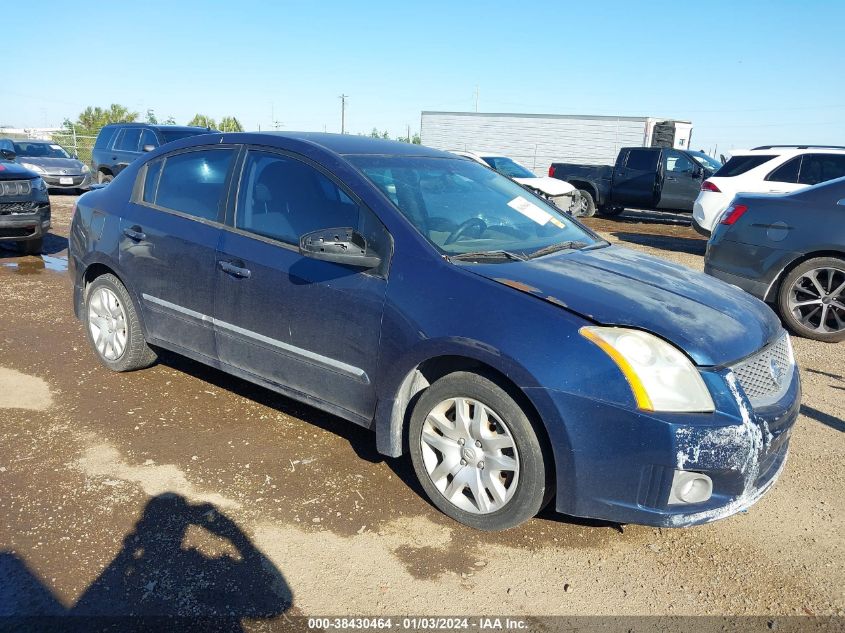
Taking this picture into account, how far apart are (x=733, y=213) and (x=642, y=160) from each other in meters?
11.3

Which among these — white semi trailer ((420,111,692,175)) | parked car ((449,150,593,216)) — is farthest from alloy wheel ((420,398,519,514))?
white semi trailer ((420,111,692,175))

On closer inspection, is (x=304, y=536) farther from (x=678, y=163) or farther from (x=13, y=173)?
(x=678, y=163)

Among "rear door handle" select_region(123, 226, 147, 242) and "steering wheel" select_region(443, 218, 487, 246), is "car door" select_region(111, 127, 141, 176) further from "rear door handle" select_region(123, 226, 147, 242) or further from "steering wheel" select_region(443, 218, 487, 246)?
"steering wheel" select_region(443, 218, 487, 246)

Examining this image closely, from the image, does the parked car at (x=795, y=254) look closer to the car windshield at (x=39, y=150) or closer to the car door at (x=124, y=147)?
the car door at (x=124, y=147)

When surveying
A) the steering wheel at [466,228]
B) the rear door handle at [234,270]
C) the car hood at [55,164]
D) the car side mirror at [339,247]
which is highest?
the steering wheel at [466,228]

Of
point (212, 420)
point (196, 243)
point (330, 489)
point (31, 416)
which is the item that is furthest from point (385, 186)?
point (31, 416)

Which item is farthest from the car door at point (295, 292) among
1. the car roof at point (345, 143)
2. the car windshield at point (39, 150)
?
the car windshield at point (39, 150)

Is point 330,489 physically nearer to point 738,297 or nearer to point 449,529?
point 449,529

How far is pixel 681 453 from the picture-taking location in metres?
2.67

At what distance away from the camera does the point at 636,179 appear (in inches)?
675

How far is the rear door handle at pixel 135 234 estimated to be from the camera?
14.5ft

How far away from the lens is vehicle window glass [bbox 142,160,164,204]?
4547 millimetres

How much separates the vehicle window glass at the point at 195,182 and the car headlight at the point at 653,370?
242 cm

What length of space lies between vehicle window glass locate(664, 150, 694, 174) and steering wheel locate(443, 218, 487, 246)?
578 inches
